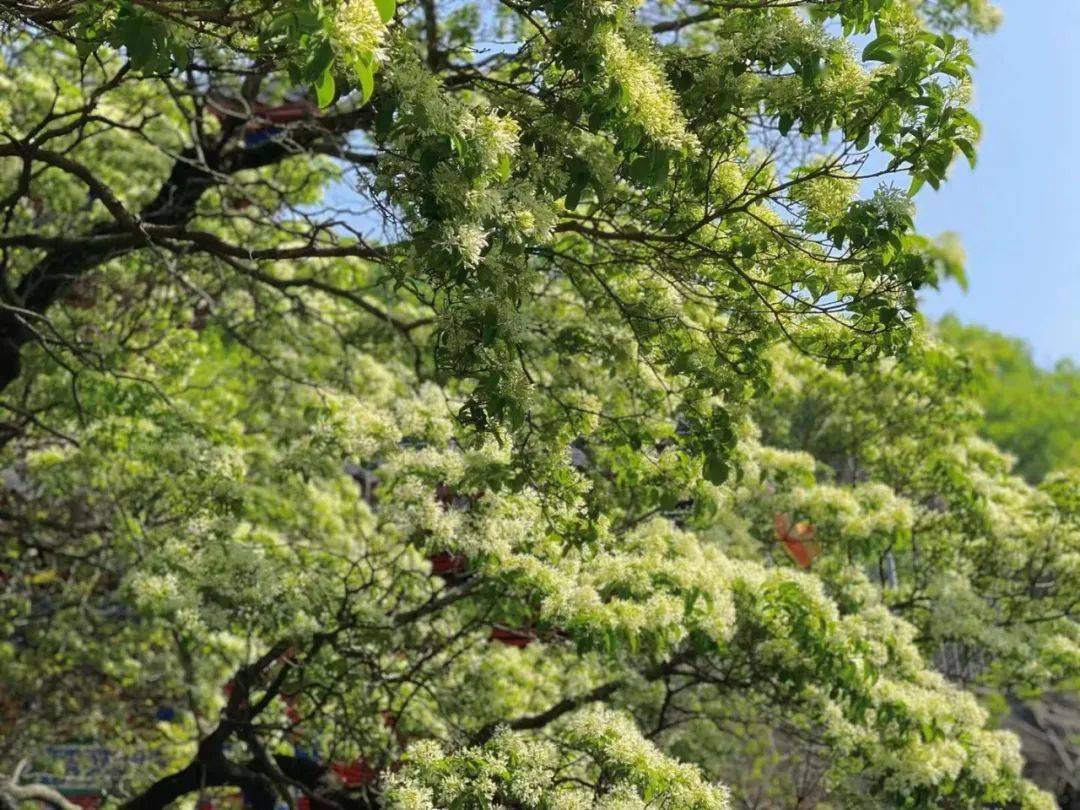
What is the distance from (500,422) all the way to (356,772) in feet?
31.1

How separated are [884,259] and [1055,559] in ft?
19.5

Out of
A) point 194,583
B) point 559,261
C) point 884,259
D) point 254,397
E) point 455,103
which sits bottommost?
point 194,583

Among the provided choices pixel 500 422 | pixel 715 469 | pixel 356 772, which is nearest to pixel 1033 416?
pixel 356 772

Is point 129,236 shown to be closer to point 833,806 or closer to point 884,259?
point 884,259

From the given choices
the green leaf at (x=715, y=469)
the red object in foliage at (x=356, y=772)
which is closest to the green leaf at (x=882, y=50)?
the green leaf at (x=715, y=469)

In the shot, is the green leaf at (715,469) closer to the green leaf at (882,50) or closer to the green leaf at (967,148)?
the green leaf at (967,148)

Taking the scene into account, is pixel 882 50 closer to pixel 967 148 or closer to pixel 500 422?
pixel 967 148

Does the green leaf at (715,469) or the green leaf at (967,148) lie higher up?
the green leaf at (967,148)

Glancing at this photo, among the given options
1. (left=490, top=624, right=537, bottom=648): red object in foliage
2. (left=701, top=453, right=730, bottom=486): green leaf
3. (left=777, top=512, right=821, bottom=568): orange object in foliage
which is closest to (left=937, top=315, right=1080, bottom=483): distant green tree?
(left=777, top=512, right=821, bottom=568): orange object in foliage

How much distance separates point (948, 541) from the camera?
951 cm

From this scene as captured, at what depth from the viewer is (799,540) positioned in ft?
30.2

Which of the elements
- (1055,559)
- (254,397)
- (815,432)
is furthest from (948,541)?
(254,397)

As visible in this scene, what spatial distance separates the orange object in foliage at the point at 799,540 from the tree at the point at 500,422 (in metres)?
0.14

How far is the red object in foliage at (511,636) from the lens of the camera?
773 centimetres
